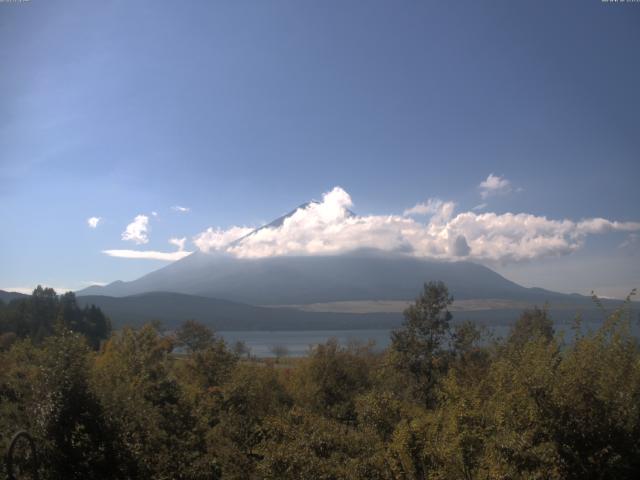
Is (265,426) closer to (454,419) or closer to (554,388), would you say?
(454,419)

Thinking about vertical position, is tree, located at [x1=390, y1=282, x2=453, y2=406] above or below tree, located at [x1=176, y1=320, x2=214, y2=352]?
above

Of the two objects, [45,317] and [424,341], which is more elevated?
[424,341]

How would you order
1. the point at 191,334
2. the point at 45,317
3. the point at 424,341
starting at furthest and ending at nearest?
the point at 45,317, the point at 191,334, the point at 424,341

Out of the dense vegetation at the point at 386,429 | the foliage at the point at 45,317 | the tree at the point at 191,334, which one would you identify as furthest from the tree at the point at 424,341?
the foliage at the point at 45,317

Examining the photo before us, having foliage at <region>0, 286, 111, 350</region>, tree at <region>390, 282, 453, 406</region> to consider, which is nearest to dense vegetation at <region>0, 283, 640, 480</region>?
tree at <region>390, 282, 453, 406</region>

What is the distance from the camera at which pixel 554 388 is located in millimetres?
11148

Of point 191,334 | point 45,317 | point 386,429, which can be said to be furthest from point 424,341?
point 45,317

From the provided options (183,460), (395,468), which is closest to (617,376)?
(395,468)

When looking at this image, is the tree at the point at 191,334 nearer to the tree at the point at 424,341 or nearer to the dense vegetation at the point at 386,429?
the tree at the point at 424,341

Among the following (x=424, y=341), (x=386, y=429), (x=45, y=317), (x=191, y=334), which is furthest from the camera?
(x=45, y=317)

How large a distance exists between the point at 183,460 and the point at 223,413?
456 cm

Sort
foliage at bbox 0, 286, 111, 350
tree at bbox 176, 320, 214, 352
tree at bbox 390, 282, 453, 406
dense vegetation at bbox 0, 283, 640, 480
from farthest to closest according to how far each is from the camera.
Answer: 1. foliage at bbox 0, 286, 111, 350
2. tree at bbox 176, 320, 214, 352
3. tree at bbox 390, 282, 453, 406
4. dense vegetation at bbox 0, 283, 640, 480

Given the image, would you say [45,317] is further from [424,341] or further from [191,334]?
[424,341]

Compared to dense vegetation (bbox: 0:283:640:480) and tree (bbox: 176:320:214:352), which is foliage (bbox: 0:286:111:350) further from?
dense vegetation (bbox: 0:283:640:480)
